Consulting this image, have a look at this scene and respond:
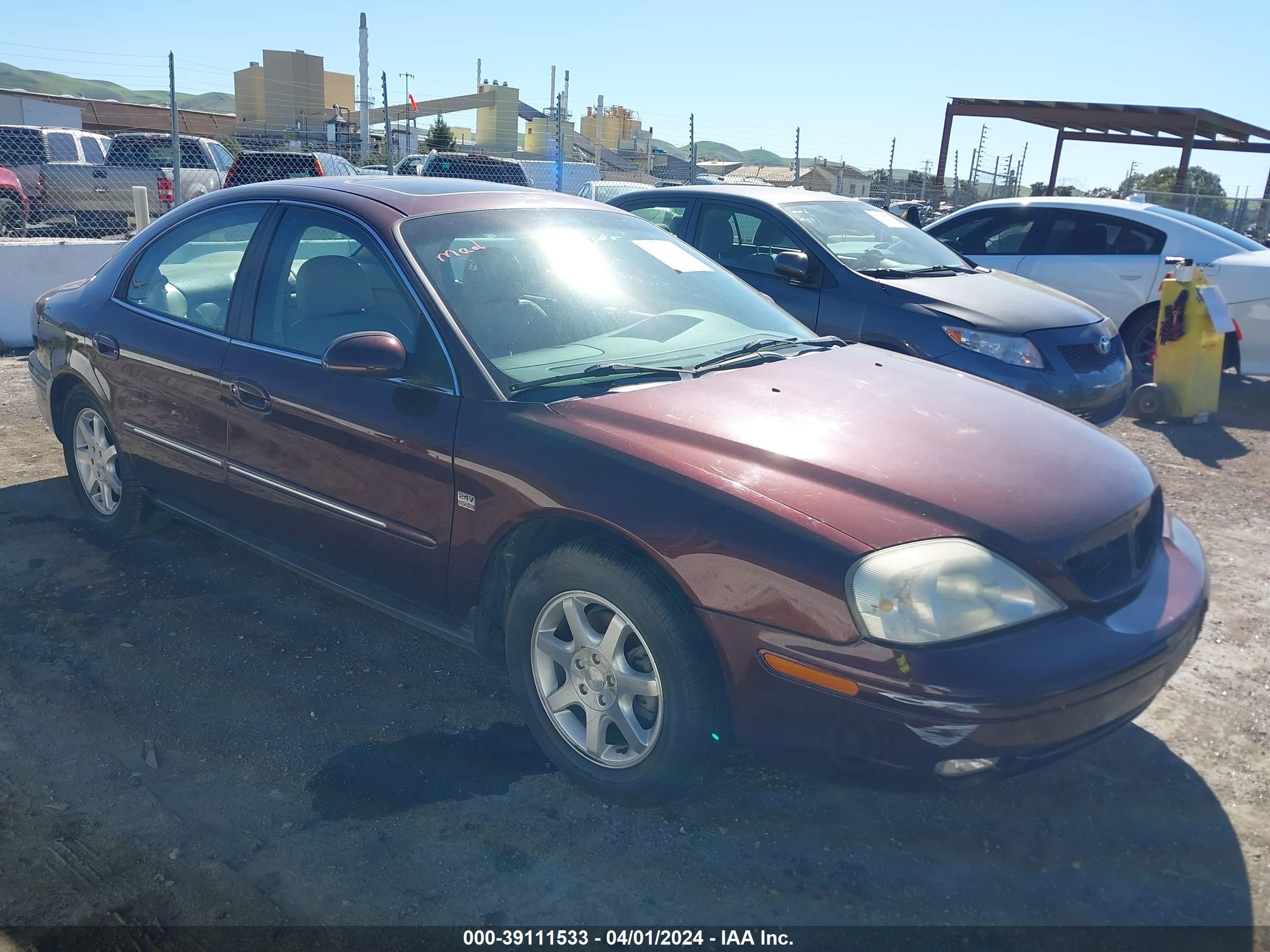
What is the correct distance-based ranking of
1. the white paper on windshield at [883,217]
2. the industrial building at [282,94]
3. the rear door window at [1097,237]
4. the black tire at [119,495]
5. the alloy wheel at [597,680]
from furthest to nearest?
the industrial building at [282,94], the rear door window at [1097,237], the white paper on windshield at [883,217], the black tire at [119,495], the alloy wheel at [597,680]

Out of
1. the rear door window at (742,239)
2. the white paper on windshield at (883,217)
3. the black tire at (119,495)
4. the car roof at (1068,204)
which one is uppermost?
the car roof at (1068,204)

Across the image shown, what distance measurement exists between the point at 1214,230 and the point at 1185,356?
179 cm

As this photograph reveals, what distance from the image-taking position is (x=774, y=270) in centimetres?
659

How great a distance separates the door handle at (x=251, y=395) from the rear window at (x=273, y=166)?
511 inches

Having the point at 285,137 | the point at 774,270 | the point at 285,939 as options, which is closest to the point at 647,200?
the point at 774,270

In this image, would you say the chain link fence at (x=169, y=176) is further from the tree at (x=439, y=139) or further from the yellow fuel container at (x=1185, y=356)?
the tree at (x=439, y=139)

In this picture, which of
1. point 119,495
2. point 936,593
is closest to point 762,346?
point 936,593

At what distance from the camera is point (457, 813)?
9.45 ft

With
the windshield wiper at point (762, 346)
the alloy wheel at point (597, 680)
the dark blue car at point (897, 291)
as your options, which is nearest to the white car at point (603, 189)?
the dark blue car at point (897, 291)

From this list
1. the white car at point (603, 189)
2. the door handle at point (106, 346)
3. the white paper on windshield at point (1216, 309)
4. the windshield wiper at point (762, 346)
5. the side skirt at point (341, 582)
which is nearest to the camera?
the side skirt at point (341, 582)

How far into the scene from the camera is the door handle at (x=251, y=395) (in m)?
3.65

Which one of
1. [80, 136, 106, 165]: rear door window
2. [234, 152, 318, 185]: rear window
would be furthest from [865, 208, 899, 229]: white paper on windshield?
[80, 136, 106, 165]: rear door window

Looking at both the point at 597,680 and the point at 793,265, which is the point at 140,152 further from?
the point at 597,680

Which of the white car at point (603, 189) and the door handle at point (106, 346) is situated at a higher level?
the white car at point (603, 189)
